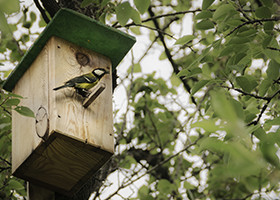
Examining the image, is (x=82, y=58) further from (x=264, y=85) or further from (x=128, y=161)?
(x=128, y=161)

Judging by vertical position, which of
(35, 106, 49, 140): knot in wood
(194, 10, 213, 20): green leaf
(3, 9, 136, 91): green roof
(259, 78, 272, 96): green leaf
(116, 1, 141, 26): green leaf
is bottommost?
(259, 78, 272, 96): green leaf

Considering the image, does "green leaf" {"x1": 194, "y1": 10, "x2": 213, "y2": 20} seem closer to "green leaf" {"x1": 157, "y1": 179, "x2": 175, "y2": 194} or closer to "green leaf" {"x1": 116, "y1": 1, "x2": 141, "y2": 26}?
"green leaf" {"x1": 116, "y1": 1, "x2": 141, "y2": 26}

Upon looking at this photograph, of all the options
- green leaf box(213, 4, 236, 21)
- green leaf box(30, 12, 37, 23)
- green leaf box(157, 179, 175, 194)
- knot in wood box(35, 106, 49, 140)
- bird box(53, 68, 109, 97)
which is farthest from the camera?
green leaf box(157, 179, 175, 194)

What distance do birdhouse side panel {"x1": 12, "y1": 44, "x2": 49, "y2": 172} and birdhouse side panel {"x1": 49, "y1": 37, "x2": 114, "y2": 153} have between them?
0.06 metres

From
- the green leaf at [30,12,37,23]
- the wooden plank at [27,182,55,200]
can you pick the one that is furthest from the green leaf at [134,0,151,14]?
the green leaf at [30,12,37,23]

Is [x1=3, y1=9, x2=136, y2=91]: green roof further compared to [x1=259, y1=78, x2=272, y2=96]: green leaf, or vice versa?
[x1=3, y1=9, x2=136, y2=91]: green roof

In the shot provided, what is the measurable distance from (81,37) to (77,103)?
0.44m

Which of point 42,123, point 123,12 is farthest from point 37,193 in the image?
point 123,12

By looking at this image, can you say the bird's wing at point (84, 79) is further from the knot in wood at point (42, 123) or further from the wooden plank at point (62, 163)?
the wooden plank at point (62, 163)

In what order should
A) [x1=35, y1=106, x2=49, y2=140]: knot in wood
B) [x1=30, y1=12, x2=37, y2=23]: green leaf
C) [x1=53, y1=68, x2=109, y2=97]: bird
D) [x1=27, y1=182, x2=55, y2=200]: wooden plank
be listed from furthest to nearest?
[x1=30, y1=12, x2=37, y2=23]: green leaf
[x1=27, y1=182, x2=55, y2=200]: wooden plank
[x1=53, y1=68, x2=109, y2=97]: bird
[x1=35, y1=106, x2=49, y2=140]: knot in wood

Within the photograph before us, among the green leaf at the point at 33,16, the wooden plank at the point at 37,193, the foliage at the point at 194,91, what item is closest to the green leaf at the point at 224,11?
the foliage at the point at 194,91

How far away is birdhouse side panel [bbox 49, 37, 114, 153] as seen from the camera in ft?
7.41

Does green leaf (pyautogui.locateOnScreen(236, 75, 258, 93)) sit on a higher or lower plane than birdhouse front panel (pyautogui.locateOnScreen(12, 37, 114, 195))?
lower

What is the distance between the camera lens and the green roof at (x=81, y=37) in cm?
250
